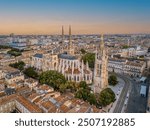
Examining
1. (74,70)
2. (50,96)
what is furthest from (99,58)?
(50,96)

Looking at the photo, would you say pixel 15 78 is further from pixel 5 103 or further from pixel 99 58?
pixel 99 58

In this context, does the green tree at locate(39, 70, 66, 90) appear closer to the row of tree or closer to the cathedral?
the row of tree

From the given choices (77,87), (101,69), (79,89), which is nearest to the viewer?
(79,89)

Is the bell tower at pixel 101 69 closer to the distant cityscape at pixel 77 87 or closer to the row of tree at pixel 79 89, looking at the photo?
the distant cityscape at pixel 77 87

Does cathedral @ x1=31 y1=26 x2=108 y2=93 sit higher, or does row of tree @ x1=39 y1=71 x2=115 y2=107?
cathedral @ x1=31 y1=26 x2=108 y2=93

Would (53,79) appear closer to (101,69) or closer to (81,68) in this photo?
(81,68)

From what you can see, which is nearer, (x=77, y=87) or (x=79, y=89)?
(x=79, y=89)

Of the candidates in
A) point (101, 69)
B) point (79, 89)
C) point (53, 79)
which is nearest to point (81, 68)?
point (101, 69)

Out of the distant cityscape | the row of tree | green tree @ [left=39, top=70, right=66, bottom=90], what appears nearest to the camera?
the distant cityscape

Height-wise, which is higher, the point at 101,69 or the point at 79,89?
the point at 101,69

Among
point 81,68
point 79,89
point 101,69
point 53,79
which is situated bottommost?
point 79,89

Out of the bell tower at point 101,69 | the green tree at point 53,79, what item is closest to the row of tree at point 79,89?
the green tree at point 53,79

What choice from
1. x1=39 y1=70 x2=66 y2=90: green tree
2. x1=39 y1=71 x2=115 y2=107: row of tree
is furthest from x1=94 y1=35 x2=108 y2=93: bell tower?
x1=39 y1=70 x2=66 y2=90: green tree
